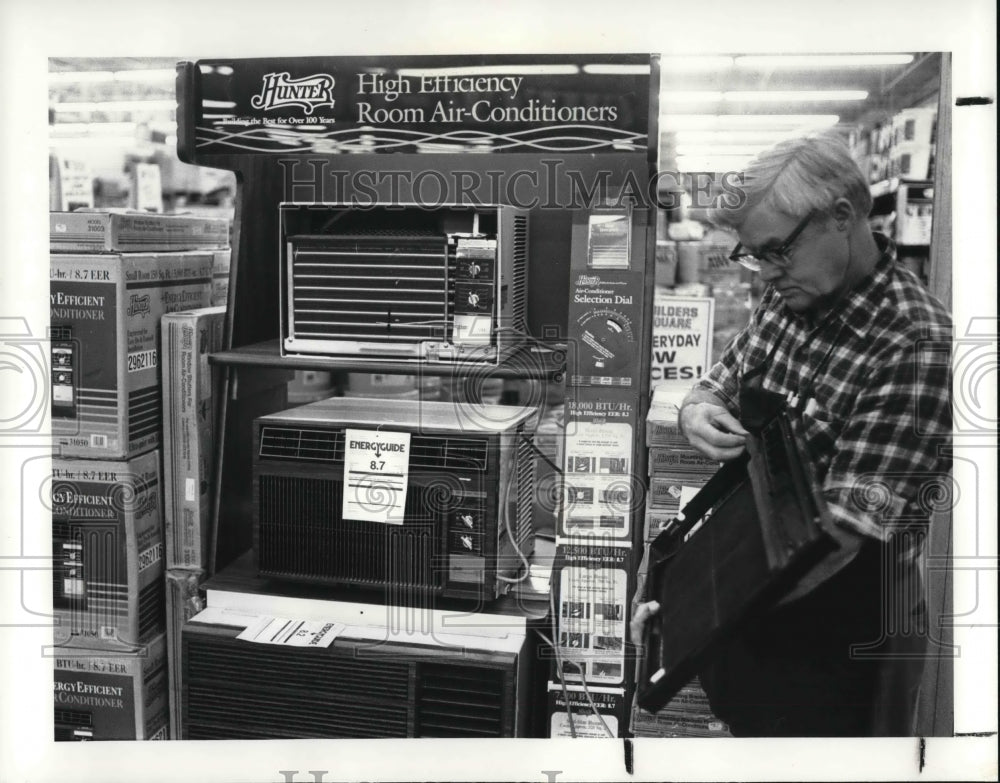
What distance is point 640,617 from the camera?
219 centimetres

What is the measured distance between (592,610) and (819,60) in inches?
55.4

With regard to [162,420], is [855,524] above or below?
below

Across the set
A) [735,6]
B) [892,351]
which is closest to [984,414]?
[892,351]

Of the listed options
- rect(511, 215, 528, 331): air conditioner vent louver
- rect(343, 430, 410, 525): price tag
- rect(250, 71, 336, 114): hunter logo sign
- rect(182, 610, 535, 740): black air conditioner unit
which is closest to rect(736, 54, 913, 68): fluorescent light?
rect(511, 215, 528, 331): air conditioner vent louver

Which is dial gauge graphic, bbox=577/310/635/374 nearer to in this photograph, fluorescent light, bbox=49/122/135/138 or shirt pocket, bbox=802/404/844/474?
shirt pocket, bbox=802/404/844/474

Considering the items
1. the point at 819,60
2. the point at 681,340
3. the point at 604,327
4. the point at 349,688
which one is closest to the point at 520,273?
the point at 604,327

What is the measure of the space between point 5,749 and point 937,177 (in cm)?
268

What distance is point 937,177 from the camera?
7.23 ft

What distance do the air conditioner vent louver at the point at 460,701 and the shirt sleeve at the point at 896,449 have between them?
0.88m

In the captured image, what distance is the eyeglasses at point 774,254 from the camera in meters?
2.04

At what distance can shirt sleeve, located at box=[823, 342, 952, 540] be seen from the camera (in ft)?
6.71

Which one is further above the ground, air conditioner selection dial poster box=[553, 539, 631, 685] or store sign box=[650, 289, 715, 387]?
store sign box=[650, 289, 715, 387]

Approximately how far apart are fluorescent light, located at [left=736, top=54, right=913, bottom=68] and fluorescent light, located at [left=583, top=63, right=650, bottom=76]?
243 millimetres

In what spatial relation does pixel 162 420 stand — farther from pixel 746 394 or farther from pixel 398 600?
pixel 746 394
